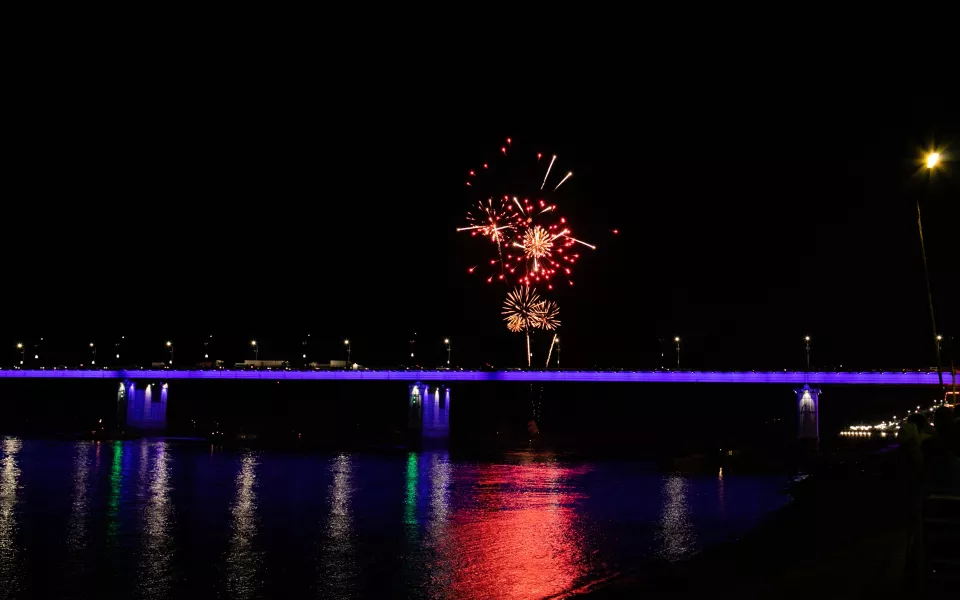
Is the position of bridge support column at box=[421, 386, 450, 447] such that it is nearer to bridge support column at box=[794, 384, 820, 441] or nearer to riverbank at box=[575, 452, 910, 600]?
bridge support column at box=[794, 384, 820, 441]

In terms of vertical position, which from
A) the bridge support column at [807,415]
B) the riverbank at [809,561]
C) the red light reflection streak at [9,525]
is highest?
the bridge support column at [807,415]

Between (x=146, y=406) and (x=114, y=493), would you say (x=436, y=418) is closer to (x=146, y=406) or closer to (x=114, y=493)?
(x=146, y=406)

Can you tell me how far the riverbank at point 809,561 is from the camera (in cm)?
1509

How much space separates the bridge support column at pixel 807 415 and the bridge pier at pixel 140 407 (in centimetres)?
7520

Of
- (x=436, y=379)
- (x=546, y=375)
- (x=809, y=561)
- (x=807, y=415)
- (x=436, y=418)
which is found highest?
(x=546, y=375)

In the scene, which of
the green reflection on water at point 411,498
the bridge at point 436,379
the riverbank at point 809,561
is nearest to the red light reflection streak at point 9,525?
the green reflection on water at point 411,498

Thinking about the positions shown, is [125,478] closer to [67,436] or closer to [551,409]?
[67,436]

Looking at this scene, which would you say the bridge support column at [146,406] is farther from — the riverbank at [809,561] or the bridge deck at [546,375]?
the riverbank at [809,561]

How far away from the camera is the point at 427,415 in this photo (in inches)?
4412

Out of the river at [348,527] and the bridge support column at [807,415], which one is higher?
the bridge support column at [807,415]

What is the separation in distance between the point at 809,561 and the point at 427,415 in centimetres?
9481

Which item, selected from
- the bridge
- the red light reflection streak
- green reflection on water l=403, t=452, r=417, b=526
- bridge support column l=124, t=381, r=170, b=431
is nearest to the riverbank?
green reflection on water l=403, t=452, r=417, b=526

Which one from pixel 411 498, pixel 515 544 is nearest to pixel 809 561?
pixel 515 544

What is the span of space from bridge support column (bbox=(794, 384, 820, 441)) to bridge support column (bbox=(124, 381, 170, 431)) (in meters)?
75.2
